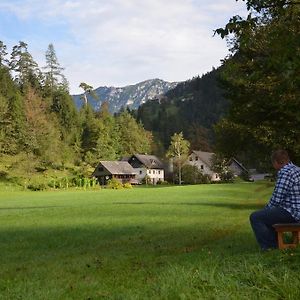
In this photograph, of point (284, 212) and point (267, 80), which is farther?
point (267, 80)

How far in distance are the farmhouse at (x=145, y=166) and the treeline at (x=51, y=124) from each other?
5555 millimetres

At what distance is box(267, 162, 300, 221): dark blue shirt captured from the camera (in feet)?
29.1

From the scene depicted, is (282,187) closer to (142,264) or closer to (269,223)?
(269,223)

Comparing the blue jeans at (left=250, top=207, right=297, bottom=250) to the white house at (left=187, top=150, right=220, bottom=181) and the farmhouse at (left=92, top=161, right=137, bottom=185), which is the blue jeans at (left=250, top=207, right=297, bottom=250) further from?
the white house at (left=187, top=150, right=220, bottom=181)

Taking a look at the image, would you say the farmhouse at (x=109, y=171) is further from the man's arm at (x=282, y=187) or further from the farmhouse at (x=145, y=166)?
the man's arm at (x=282, y=187)

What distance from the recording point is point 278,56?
6641mm

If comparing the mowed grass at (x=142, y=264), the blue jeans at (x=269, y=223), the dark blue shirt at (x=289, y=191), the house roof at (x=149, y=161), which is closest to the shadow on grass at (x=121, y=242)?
the mowed grass at (x=142, y=264)

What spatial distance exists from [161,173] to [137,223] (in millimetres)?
119591

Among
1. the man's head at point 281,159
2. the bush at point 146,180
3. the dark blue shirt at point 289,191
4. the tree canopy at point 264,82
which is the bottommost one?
the bush at point 146,180

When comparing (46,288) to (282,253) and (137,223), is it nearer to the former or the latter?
(282,253)

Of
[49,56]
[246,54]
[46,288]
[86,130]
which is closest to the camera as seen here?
[46,288]

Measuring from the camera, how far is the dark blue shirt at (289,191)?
8859 millimetres

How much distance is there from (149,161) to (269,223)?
125 meters

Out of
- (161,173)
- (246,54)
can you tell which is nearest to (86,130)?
(161,173)
